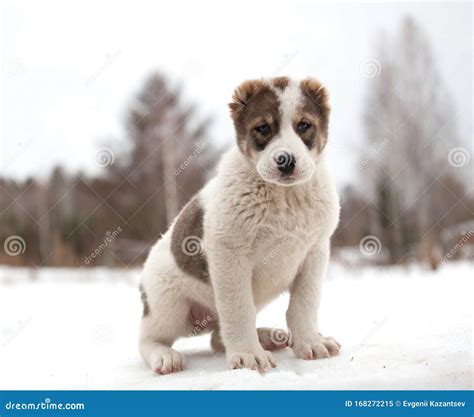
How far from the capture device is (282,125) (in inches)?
164

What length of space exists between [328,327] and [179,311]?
1884 millimetres

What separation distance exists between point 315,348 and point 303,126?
1603 mm

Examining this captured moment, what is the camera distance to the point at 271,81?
4500 millimetres

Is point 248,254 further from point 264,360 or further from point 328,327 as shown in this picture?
point 328,327

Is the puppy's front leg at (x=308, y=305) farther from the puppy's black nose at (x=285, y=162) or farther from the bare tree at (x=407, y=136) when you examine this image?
the bare tree at (x=407, y=136)

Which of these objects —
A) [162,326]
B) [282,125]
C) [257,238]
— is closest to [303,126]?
[282,125]

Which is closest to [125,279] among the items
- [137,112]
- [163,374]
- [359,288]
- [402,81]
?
[359,288]

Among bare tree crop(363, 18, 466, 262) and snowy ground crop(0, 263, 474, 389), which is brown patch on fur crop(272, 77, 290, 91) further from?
bare tree crop(363, 18, 466, 262)

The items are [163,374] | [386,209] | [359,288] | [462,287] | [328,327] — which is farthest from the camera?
[386,209]

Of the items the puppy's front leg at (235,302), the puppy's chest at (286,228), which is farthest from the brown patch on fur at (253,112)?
the puppy's front leg at (235,302)

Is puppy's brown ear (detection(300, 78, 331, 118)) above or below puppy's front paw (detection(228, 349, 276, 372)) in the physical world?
above

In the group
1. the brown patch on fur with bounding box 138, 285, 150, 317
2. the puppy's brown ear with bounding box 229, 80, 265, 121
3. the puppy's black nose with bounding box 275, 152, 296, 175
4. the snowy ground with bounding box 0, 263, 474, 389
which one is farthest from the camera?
the brown patch on fur with bounding box 138, 285, 150, 317

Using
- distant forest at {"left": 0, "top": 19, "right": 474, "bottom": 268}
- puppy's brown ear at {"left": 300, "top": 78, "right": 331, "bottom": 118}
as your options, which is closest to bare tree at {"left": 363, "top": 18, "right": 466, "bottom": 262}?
distant forest at {"left": 0, "top": 19, "right": 474, "bottom": 268}

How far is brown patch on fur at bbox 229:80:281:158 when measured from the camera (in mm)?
4223
